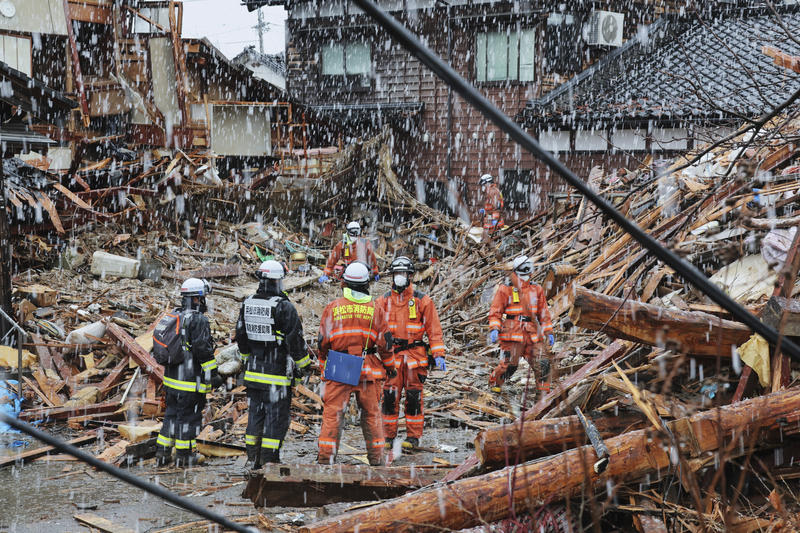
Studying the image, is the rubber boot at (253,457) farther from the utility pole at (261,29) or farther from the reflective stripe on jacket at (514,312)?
the utility pole at (261,29)

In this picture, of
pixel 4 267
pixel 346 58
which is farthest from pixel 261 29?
pixel 4 267

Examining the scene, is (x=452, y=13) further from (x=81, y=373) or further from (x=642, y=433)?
(x=642, y=433)

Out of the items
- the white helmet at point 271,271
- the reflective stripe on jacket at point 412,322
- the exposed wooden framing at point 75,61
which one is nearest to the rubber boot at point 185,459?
the white helmet at point 271,271

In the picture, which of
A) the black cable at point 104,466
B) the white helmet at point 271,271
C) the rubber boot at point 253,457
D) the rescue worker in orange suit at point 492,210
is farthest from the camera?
the rescue worker in orange suit at point 492,210

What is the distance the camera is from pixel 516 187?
2166cm

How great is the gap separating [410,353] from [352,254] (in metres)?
5.66

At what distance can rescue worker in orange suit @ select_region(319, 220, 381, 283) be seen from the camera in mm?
13195

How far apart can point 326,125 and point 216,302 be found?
12133 millimetres

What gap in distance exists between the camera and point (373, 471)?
5.44 metres

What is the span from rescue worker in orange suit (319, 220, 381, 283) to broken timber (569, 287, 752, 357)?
8017 millimetres

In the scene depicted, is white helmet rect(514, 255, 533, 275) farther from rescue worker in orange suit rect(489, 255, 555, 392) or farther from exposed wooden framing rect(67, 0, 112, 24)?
exposed wooden framing rect(67, 0, 112, 24)

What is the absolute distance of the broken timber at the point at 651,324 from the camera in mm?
5234

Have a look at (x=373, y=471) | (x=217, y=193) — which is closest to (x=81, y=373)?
(x=373, y=471)

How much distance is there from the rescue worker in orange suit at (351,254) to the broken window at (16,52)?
39.2 ft
